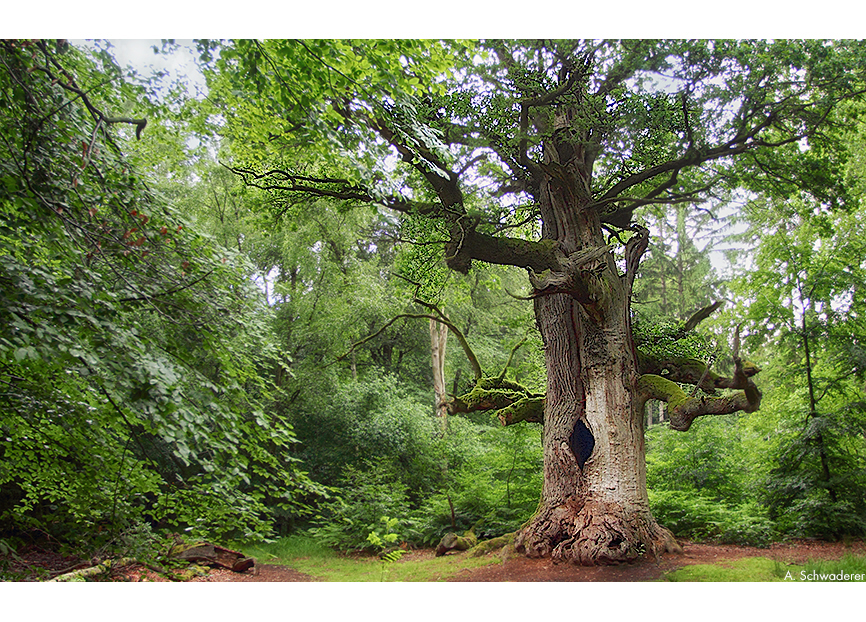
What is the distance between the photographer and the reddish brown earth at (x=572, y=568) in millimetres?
2436

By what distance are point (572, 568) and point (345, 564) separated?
157 centimetres

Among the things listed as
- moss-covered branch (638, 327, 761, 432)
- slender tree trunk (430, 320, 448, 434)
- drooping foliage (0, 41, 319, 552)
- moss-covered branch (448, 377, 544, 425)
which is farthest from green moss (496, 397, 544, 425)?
slender tree trunk (430, 320, 448, 434)

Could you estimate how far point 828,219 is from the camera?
10.7 feet

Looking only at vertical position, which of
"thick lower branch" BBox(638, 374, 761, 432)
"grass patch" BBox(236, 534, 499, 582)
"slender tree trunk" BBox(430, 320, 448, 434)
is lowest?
"grass patch" BBox(236, 534, 499, 582)

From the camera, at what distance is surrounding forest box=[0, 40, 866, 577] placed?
202 centimetres

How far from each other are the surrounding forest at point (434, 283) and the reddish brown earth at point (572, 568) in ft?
0.30

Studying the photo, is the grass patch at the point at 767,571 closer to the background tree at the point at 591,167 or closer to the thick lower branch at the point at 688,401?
the background tree at the point at 591,167

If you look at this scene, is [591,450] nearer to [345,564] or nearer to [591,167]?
[345,564]

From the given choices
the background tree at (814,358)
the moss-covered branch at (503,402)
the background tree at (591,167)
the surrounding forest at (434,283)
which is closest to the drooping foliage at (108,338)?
the surrounding forest at (434,283)

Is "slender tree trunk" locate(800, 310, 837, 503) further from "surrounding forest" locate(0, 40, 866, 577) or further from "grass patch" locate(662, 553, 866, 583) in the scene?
"grass patch" locate(662, 553, 866, 583)

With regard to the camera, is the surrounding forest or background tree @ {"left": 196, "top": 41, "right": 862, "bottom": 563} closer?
the surrounding forest

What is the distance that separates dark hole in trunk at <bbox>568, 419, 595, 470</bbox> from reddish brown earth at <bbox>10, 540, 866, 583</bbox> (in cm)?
67

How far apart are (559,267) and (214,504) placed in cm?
243
